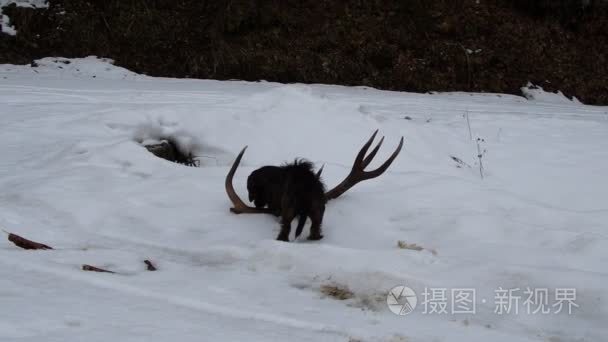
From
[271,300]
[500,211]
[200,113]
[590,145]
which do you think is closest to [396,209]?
[500,211]

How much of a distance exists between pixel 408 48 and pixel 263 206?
376 inches

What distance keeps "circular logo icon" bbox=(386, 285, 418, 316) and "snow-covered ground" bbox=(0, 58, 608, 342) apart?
7cm

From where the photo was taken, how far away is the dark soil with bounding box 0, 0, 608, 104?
12.6 metres

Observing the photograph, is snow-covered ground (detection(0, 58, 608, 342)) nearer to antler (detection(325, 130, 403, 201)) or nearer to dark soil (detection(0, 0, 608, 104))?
antler (detection(325, 130, 403, 201))

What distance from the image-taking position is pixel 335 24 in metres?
13.4

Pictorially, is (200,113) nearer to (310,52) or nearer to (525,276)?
(525,276)

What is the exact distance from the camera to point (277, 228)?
4246 mm

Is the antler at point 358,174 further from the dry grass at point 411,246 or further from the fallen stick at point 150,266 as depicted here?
the fallen stick at point 150,266

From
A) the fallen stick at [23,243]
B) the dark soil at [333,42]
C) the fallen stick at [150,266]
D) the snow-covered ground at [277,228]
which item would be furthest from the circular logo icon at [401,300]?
the dark soil at [333,42]

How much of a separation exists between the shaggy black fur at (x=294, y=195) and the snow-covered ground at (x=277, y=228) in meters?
0.15

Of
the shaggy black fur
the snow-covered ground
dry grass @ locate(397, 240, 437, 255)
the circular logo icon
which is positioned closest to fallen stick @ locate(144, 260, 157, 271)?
the snow-covered ground

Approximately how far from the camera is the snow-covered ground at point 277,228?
2.60 meters

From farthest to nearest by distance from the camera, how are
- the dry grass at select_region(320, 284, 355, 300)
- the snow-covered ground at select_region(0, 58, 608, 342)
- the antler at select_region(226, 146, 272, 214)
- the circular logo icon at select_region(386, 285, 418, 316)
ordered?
the antler at select_region(226, 146, 272, 214) < the dry grass at select_region(320, 284, 355, 300) < the circular logo icon at select_region(386, 285, 418, 316) < the snow-covered ground at select_region(0, 58, 608, 342)

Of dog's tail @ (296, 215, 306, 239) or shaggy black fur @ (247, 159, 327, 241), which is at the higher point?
shaggy black fur @ (247, 159, 327, 241)
